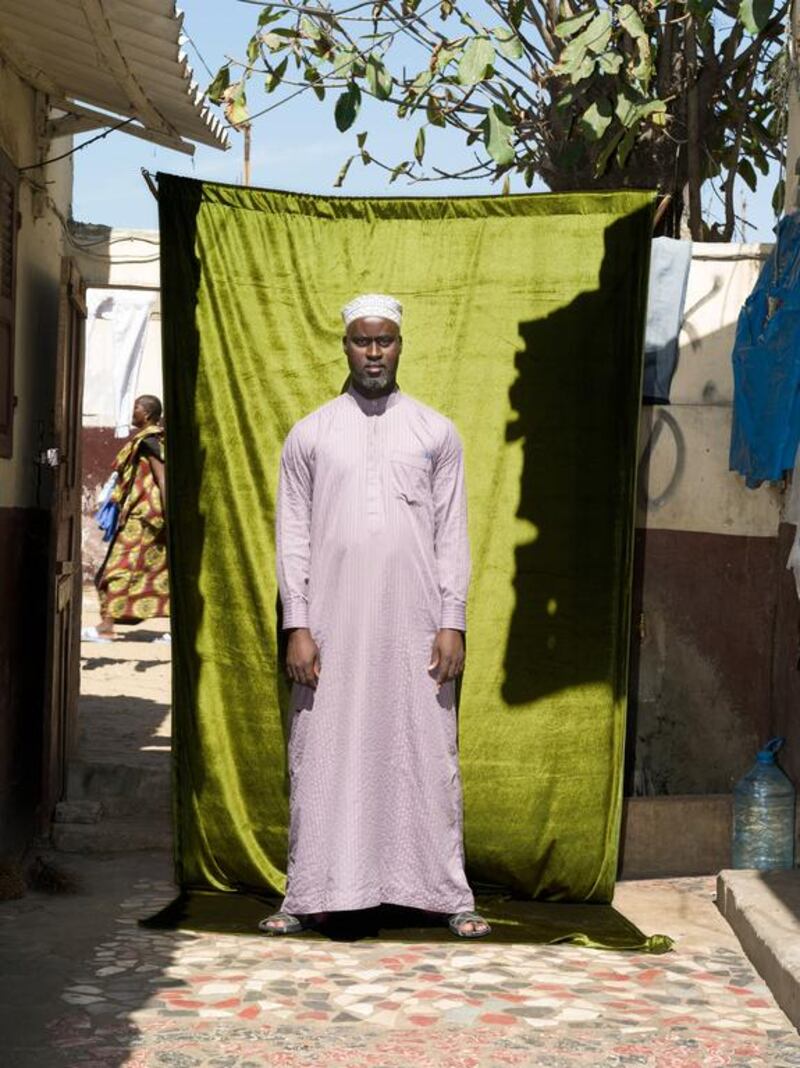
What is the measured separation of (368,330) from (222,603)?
3.42ft

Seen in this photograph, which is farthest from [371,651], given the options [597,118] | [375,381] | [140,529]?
[140,529]

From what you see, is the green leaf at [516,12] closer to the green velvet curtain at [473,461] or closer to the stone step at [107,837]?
the green velvet curtain at [473,461]

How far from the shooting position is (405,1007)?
4.32 metres

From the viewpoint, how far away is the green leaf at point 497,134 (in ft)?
25.3

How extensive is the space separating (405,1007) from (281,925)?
0.86m

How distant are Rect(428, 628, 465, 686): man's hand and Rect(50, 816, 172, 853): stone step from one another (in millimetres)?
1754

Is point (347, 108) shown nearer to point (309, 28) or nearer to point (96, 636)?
point (309, 28)

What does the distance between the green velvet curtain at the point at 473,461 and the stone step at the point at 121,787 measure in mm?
1137

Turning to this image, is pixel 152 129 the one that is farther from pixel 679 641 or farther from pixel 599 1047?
pixel 599 1047

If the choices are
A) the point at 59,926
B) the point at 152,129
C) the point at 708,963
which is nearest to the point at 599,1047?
the point at 708,963

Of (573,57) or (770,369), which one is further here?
(573,57)

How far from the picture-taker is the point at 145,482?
10227 millimetres

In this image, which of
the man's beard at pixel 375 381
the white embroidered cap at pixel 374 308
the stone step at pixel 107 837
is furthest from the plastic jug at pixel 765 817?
the stone step at pixel 107 837

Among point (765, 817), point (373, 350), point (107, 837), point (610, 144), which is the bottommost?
point (107, 837)
